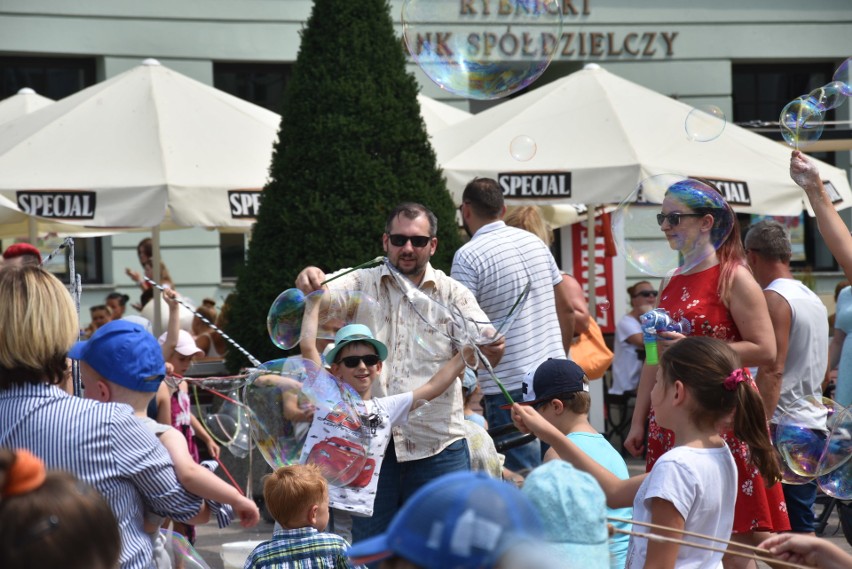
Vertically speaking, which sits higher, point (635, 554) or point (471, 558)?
point (471, 558)

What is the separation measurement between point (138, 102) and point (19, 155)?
104 cm

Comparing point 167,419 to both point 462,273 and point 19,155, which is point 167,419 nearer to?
point 462,273

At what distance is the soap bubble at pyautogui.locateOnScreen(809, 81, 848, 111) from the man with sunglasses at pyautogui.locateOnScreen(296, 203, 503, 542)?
188 cm

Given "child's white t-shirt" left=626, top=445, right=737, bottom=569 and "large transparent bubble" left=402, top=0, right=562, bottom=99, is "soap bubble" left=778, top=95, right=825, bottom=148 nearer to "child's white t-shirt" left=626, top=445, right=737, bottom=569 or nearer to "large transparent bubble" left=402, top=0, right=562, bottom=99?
"large transparent bubble" left=402, top=0, right=562, bottom=99

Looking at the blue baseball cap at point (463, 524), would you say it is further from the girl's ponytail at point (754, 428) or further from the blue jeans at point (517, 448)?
the blue jeans at point (517, 448)

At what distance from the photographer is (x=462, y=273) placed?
538cm

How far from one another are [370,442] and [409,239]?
752 mm

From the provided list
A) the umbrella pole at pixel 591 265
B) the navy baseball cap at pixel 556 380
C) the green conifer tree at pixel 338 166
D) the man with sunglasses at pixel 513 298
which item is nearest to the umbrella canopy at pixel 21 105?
the green conifer tree at pixel 338 166

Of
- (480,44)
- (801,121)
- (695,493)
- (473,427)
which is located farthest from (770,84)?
(695,493)

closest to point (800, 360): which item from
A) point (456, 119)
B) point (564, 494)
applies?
point (564, 494)

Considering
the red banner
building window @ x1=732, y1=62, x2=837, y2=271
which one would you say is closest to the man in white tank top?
the red banner

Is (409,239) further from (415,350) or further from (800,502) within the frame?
(800,502)

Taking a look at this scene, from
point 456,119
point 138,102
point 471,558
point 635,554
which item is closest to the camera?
point 471,558

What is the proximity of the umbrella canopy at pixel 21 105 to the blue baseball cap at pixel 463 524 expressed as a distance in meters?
10.2
